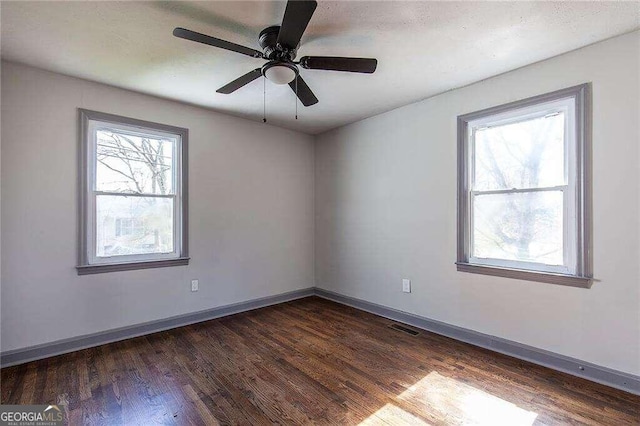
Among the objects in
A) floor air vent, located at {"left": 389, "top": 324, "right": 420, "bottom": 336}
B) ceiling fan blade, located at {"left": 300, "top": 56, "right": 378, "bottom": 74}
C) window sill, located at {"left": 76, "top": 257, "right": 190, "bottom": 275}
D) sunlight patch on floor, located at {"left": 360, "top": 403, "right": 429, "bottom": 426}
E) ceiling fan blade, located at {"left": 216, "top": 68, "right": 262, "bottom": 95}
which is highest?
ceiling fan blade, located at {"left": 216, "top": 68, "right": 262, "bottom": 95}

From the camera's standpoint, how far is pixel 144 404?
6.38 feet

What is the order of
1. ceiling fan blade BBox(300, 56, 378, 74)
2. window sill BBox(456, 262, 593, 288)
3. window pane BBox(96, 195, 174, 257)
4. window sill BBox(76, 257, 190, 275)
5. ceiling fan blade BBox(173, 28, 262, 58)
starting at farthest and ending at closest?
1. window pane BBox(96, 195, 174, 257)
2. window sill BBox(76, 257, 190, 275)
3. window sill BBox(456, 262, 593, 288)
4. ceiling fan blade BBox(300, 56, 378, 74)
5. ceiling fan blade BBox(173, 28, 262, 58)

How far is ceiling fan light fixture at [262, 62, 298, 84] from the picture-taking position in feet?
6.36

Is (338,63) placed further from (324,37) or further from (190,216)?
(190,216)

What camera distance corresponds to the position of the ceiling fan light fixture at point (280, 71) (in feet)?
6.36

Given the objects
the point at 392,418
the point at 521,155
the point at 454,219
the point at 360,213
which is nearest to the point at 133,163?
the point at 360,213

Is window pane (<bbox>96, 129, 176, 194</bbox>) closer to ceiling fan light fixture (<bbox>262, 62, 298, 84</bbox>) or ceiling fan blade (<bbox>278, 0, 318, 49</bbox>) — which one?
ceiling fan light fixture (<bbox>262, 62, 298, 84</bbox>)

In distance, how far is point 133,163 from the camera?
3.09 metres

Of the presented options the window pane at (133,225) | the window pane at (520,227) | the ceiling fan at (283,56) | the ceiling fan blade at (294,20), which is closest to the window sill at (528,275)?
the window pane at (520,227)

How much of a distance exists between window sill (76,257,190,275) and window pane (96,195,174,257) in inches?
4.9

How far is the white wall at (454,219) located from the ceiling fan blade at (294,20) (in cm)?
197

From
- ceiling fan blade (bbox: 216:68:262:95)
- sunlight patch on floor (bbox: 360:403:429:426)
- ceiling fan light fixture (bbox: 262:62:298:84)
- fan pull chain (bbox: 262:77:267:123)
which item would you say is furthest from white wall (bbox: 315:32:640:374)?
ceiling fan blade (bbox: 216:68:262:95)

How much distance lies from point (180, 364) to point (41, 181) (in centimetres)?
199

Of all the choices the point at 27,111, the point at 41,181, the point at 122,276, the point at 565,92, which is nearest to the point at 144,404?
the point at 122,276
